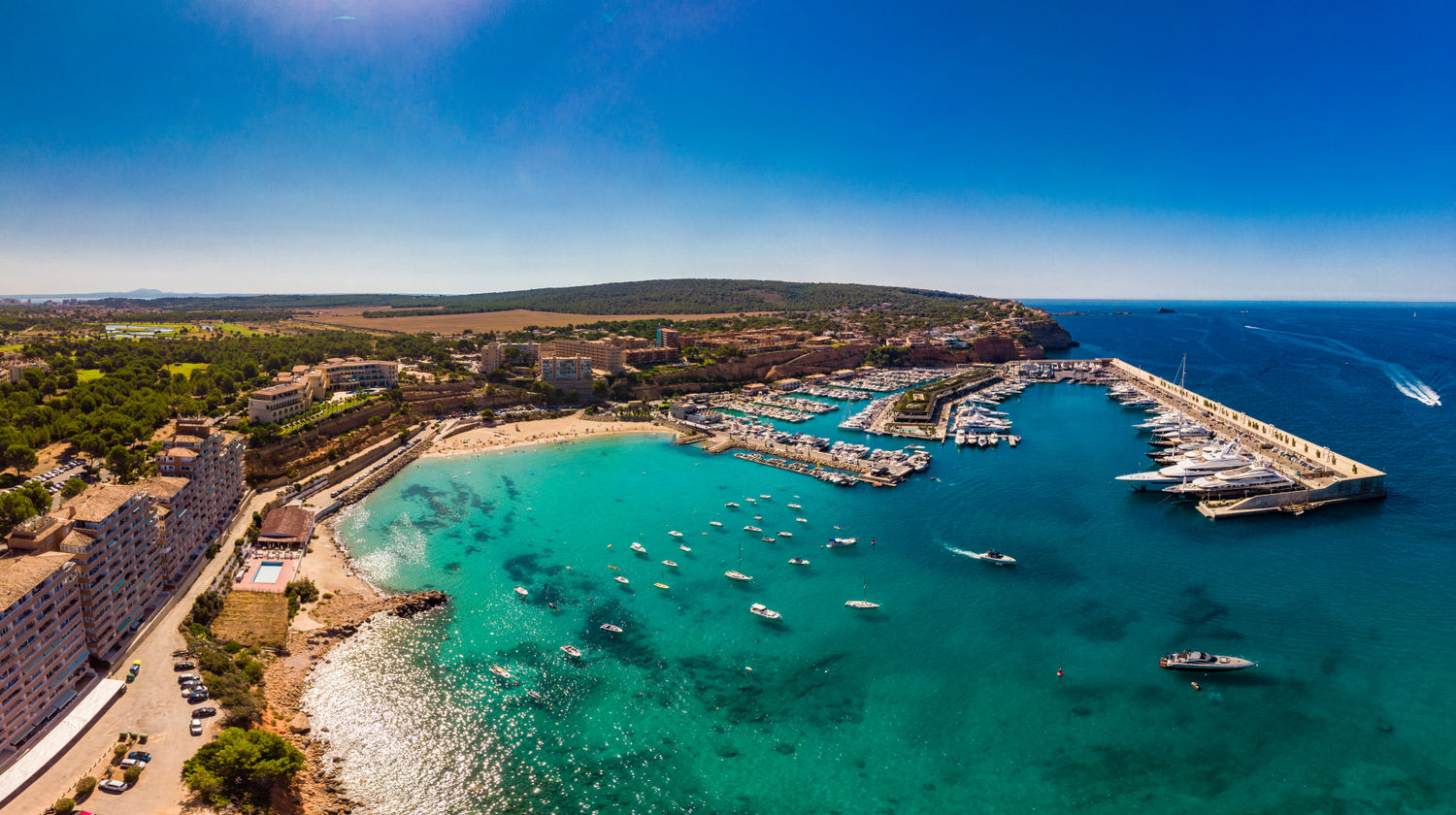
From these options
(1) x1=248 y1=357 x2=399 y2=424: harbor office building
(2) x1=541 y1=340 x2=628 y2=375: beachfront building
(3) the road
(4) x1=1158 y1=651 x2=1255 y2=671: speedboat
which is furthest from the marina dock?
(1) x1=248 y1=357 x2=399 y2=424: harbor office building

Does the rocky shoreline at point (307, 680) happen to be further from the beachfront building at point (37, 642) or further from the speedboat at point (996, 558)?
the speedboat at point (996, 558)

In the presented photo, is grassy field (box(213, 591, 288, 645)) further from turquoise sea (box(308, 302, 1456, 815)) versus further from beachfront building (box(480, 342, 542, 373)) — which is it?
beachfront building (box(480, 342, 542, 373))

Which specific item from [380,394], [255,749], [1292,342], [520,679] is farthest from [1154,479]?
[1292,342]

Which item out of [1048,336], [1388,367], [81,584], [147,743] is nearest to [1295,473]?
[147,743]

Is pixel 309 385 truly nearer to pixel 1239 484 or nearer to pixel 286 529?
pixel 286 529

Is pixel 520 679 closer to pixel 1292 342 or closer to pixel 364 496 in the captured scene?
pixel 364 496

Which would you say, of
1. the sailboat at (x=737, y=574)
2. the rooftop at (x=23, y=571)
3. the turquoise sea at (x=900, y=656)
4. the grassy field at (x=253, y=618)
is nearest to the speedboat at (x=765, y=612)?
the turquoise sea at (x=900, y=656)

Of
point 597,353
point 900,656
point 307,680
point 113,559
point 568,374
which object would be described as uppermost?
point 597,353
